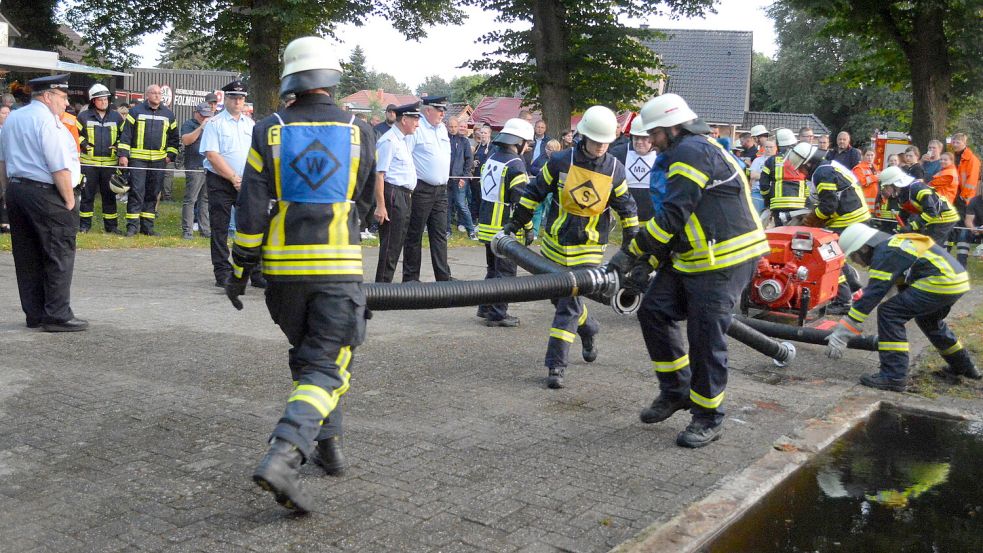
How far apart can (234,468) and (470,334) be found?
3.91m

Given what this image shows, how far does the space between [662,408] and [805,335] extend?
2801mm

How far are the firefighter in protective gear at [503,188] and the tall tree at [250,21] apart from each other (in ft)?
39.2

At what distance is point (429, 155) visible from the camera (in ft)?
32.8

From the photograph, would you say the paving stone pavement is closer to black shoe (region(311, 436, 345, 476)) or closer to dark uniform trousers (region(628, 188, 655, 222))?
black shoe (region(311, 436, 345, 476))

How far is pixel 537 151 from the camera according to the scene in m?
15.9

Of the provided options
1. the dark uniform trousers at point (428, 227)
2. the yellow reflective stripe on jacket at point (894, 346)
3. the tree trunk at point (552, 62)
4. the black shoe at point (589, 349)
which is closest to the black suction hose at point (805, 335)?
the yellow reflective stripe on jacket at point (894, 346)

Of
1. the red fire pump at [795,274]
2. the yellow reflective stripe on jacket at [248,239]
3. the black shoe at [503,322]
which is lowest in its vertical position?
the black shoe at [503,322]

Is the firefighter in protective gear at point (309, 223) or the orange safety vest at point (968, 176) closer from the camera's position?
the firefighter in protective gear at point (309, 223)

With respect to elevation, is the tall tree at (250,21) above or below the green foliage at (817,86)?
below

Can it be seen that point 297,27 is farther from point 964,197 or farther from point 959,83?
point 959,83

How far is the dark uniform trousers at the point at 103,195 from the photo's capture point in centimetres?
1380

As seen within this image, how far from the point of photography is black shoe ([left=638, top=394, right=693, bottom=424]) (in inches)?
225

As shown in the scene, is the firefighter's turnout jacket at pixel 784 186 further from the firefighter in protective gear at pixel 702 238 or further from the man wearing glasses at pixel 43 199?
the man wearing glasses at pixel 43 199

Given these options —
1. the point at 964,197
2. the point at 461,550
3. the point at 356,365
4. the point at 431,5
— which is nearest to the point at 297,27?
the point at 431,5
